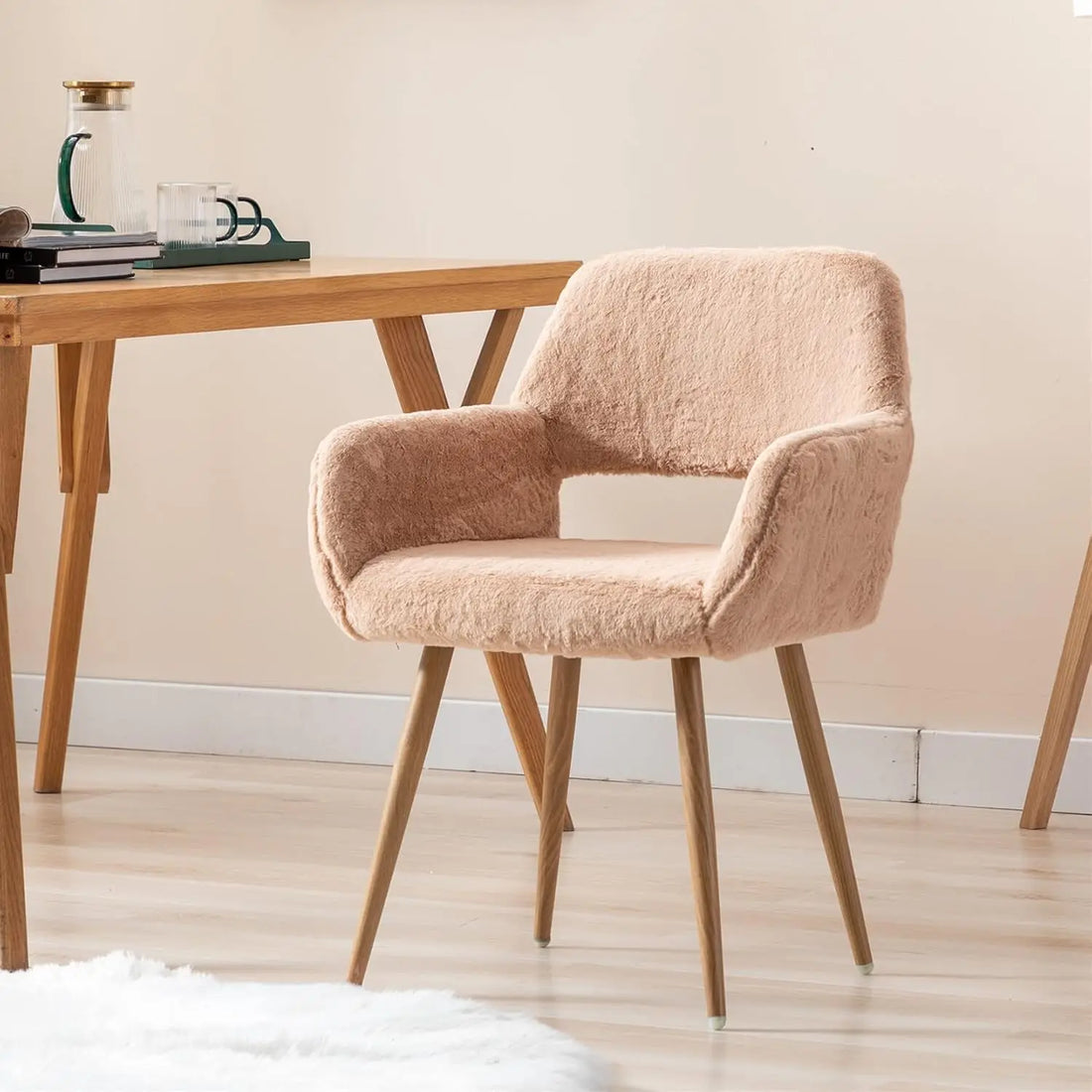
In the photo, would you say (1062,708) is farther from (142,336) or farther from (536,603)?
(142,336)

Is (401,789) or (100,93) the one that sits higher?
(100,93)

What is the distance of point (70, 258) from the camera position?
1958 mm

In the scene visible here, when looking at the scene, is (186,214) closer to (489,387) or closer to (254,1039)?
(489,387)

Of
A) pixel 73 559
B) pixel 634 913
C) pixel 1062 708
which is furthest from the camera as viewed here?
pixel 73 559

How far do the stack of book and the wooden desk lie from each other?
0.04 meters

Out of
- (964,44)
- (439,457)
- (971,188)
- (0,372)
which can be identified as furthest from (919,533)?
(0,372)

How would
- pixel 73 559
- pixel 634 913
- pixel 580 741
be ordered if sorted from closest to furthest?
pixel 634 913, pixel 73 559, pixel 580 741

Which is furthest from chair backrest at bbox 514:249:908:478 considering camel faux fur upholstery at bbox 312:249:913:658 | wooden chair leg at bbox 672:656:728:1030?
wooden chair leg at bbox 672:656:728:1030

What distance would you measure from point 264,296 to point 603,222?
914 mm

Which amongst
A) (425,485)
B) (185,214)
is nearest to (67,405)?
(185,214)

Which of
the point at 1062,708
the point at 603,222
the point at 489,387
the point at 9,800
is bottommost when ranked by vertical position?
the point at 1062,708

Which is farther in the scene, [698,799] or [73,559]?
[73,559]

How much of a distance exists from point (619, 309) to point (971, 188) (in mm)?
723

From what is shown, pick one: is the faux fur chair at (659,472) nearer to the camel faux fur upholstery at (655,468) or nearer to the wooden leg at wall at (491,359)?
the camel faux fur upholstery at (655,468)
